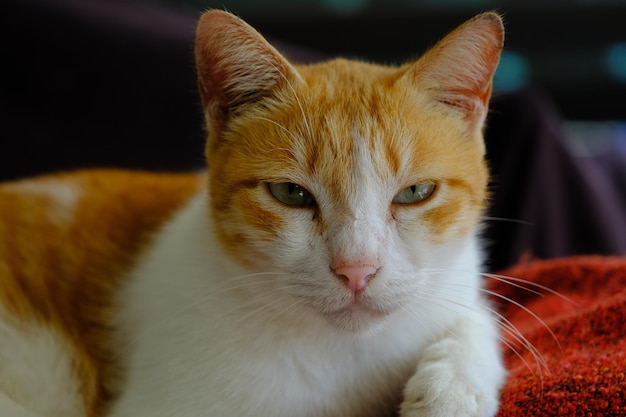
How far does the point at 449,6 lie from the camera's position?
318 centimetres

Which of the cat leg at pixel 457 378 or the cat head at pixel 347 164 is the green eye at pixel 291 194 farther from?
the cat leg at pixel 457 378

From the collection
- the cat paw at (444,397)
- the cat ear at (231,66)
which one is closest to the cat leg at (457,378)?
the cat paw at (444,397)

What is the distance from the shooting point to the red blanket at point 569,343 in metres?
1.09

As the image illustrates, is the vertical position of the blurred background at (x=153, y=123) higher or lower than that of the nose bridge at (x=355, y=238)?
lower

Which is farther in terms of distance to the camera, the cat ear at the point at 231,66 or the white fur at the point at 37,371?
the white fur at the point at 37,371

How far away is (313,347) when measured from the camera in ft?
4.09

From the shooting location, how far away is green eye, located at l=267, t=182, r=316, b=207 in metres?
1.16

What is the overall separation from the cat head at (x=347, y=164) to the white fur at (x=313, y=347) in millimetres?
11

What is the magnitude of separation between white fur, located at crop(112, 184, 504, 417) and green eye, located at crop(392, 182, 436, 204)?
74mm

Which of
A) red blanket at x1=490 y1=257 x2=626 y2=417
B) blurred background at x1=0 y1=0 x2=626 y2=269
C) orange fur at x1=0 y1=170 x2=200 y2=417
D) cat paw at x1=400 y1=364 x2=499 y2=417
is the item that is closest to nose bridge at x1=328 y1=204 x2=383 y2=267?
cat paw at x1=400 y1=364 x2=499 y2=417

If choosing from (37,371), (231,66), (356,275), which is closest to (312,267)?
(356,275)

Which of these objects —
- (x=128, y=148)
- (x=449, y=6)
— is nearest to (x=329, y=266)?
(x=128, y=148)

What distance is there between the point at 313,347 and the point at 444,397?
0.27 m

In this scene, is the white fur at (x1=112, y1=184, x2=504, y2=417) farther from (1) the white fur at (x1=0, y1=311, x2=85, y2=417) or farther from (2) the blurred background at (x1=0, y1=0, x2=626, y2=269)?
(2) the blurred background at (x1=0, y1=0, x2=626, y2=269)
